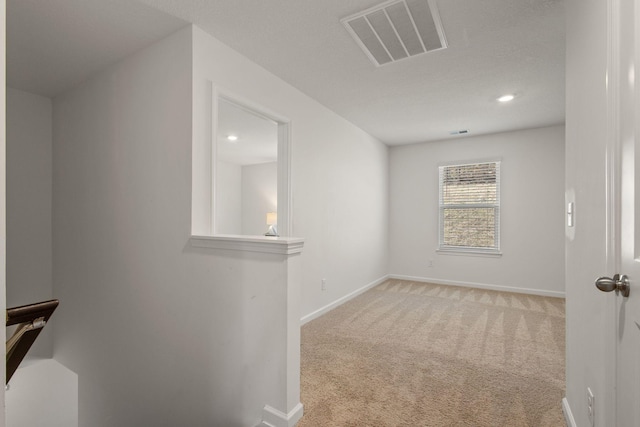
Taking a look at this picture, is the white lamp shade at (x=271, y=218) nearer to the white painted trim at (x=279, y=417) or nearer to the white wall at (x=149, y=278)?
the white wall at (x=149, y=278)

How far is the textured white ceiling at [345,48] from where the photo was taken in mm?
1849

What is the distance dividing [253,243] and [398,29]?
1.73 meters

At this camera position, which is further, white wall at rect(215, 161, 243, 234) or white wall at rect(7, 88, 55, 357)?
white wall at rect(215, 161, 243, 234)

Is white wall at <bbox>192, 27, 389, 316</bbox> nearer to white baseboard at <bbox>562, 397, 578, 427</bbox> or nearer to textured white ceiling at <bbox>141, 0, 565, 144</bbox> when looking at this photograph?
textured white ceiling at <bbox>141, 0, 565, 144</bbox>

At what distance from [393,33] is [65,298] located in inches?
157

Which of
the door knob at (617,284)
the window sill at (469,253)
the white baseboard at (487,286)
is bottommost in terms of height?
the white baseboard at (487,286)

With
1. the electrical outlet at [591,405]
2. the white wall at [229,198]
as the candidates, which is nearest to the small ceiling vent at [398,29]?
the electrical outlet at [591,405]

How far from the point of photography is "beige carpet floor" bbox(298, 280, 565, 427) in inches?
67.3

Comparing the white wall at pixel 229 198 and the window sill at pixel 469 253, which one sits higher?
the white wall at pixel 229 198

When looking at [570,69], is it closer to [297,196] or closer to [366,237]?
[297,196]

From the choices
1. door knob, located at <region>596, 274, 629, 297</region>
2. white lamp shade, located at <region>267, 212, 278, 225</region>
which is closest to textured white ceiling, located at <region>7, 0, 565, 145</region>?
door knob, located at <region>596, 274, 629, 297</region>

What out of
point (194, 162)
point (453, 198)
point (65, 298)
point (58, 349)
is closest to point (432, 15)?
point (194, 162)

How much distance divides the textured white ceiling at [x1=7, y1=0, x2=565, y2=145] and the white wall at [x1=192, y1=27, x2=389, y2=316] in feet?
0.54

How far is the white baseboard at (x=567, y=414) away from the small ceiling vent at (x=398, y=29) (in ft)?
7.83
